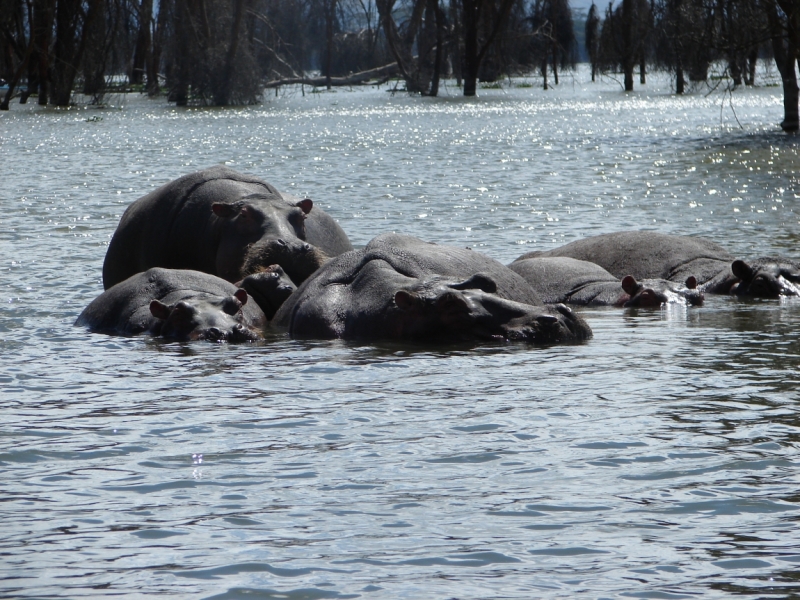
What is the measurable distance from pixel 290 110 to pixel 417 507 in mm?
42463

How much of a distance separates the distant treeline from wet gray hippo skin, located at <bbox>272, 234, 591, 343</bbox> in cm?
1547

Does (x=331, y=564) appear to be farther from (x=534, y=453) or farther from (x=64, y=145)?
(x=64, y=145)

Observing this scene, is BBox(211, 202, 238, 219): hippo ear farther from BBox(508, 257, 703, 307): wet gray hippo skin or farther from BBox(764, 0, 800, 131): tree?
BBox(764, 0, 800, 131): tree

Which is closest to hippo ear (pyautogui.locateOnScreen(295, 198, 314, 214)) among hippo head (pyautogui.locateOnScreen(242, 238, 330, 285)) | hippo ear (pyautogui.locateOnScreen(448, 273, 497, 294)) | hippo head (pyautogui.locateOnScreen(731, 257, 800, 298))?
hippo head (pyautogui.locateOnScreen(242, 238, 330, 285))

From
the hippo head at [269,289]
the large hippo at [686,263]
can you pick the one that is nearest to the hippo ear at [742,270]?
the large hippo at [686,263]

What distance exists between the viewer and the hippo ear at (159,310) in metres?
7.65

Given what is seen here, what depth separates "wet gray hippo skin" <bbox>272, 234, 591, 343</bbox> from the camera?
713 centimetres

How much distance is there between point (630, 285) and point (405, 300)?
2.57m

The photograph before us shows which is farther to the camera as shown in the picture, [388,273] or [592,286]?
[592,286]

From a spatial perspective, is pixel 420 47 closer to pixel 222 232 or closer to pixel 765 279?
pixel 222 232

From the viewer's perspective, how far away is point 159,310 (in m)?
7.70

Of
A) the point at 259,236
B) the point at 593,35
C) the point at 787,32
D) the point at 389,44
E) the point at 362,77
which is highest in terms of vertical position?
the point at 593,35

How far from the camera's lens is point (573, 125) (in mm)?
34250

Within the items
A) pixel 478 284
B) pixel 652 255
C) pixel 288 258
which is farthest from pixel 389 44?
pixel 478 284
